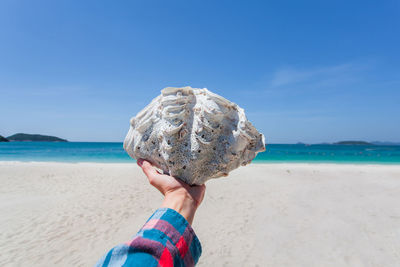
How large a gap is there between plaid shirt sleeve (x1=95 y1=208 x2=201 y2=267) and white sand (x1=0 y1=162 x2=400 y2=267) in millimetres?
3048

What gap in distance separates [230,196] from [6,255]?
5.75 meters

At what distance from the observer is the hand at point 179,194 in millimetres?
1330

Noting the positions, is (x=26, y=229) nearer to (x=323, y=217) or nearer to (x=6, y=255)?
(x=6, y=255)

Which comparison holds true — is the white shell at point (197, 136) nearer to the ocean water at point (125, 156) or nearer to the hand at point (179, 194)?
the hand at point (179, 194)

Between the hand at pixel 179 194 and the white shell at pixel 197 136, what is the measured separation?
0.28ft

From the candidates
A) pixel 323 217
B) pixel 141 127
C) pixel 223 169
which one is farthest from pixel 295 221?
pixel 141 127

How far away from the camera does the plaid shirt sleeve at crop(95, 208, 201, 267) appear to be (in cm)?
83

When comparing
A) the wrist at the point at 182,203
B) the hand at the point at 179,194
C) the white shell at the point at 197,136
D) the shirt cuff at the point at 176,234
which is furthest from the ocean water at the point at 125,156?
the shirt cuff at the point at 176,234

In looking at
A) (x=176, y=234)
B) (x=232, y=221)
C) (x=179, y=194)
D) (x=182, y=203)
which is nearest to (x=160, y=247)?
(x=176, y=234)

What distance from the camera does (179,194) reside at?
1503mm

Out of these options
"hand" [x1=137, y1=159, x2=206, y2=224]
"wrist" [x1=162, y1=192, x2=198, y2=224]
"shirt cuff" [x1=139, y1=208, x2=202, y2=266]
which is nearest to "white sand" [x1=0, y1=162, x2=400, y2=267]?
"hand" [x1=137, y1=159, x2=206, y2=224]

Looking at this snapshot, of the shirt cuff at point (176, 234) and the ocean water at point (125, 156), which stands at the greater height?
the shirt cuff at point (176, 234)

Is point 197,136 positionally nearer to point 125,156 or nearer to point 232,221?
point 232,221

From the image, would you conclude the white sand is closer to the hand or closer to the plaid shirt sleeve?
the hand
